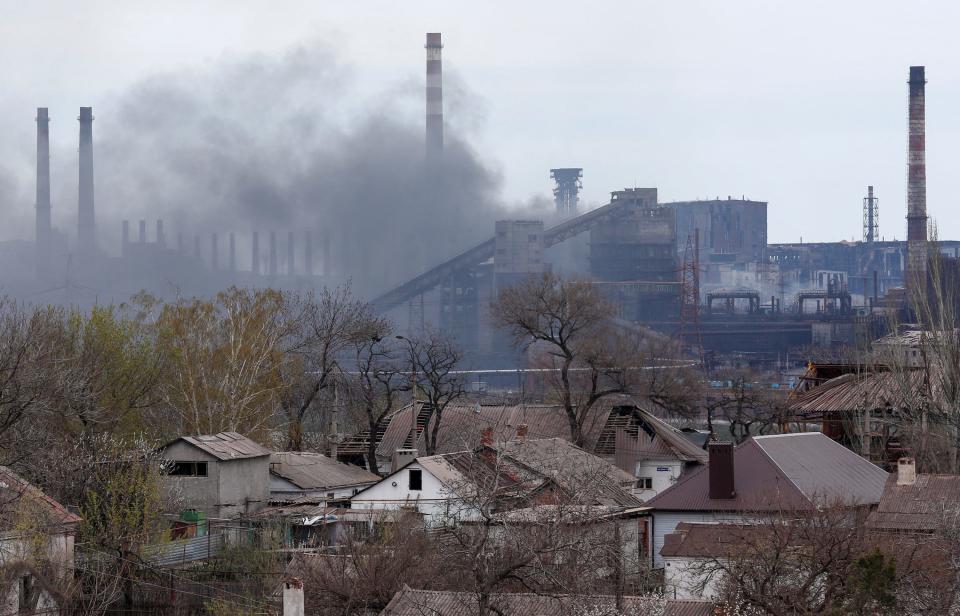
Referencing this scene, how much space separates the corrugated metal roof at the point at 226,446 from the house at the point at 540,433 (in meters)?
6.44

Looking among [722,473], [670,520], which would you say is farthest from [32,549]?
[722,473]

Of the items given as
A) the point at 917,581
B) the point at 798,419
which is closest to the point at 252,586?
the point at 917,581

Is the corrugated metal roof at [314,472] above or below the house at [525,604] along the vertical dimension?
below

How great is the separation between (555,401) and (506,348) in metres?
82.2

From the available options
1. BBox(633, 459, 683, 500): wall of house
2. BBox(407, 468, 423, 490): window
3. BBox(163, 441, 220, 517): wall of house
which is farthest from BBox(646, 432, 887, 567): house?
BBox(633, 459, 683, 500): wall of house

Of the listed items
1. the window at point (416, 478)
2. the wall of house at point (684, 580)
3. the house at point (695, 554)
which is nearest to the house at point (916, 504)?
the house at point (695, 554)

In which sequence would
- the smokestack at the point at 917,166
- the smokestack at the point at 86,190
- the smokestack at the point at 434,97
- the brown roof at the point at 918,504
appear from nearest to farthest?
the brown roof at the point at 918,504
the smokestack at the point at 917,166
the smokestack at the point at 86,190
the smokestack at the point at 434,97

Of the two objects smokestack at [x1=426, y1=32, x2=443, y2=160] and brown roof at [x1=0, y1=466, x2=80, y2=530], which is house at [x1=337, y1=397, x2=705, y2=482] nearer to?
brown roof at [x1=0, y1=466, x2=80, y2=530]

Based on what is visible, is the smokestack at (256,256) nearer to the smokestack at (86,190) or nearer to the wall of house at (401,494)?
the smokestack at (86,190)

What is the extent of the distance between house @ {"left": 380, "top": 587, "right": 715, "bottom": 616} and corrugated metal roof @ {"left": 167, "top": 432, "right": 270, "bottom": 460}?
14.7 meters

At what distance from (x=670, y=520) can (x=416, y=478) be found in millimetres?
4961

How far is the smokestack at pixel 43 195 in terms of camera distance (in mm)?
136000

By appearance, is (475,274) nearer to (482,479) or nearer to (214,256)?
(214,256)

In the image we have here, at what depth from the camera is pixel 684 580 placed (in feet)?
68.6
